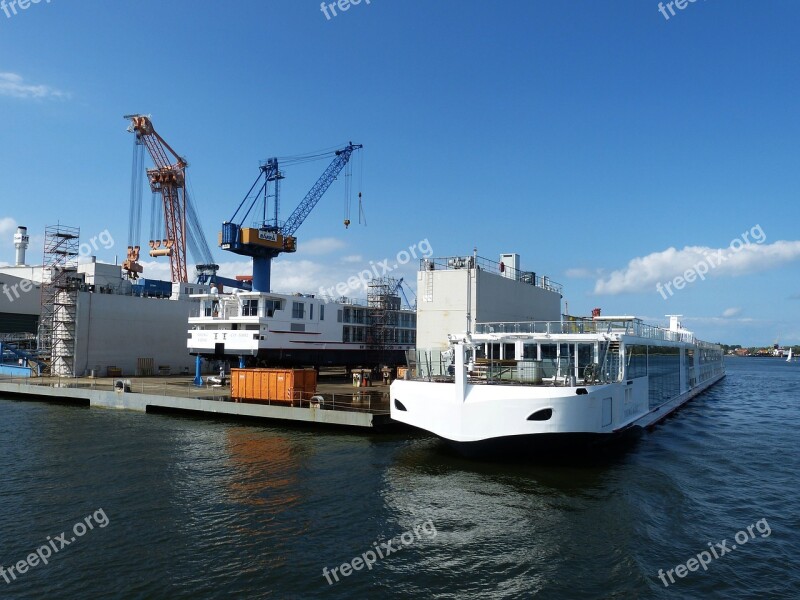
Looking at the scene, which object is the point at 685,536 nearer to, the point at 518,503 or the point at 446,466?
the point at 518,503

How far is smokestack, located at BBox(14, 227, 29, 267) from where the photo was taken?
81.8 m

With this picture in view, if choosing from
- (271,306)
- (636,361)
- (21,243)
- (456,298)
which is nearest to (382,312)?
(271,306)

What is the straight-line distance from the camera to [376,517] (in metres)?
15.8

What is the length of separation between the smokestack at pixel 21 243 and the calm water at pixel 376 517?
67837mm

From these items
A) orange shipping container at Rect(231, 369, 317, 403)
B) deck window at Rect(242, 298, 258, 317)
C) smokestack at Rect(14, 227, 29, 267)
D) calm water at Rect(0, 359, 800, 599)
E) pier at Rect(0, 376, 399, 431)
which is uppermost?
smokestack at Rect(14, 227, 29, 267)

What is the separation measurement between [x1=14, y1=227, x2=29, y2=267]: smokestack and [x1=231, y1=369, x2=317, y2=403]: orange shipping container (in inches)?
2682

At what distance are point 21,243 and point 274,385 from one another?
72954 mm

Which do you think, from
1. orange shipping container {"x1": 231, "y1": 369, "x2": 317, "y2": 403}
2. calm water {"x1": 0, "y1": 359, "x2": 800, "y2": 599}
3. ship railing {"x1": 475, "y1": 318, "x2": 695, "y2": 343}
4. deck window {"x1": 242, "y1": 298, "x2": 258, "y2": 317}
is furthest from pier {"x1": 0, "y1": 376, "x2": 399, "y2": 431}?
ship railing {"x1": 475, "y1": 318, "x2": 695, "y2": 343}

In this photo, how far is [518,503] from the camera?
56.0 ft

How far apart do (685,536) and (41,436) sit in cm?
2634

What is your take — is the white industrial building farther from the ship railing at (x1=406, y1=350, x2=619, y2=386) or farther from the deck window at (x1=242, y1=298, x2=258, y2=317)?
the deck window at (x1=242, y1=298, x2=258, y2=317)

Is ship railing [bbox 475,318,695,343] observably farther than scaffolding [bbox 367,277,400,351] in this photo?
No

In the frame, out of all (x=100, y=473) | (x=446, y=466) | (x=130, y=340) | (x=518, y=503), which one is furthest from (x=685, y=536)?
(x=130, y=340)

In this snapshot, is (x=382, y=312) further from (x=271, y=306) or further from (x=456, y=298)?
(x=456, y=298)
